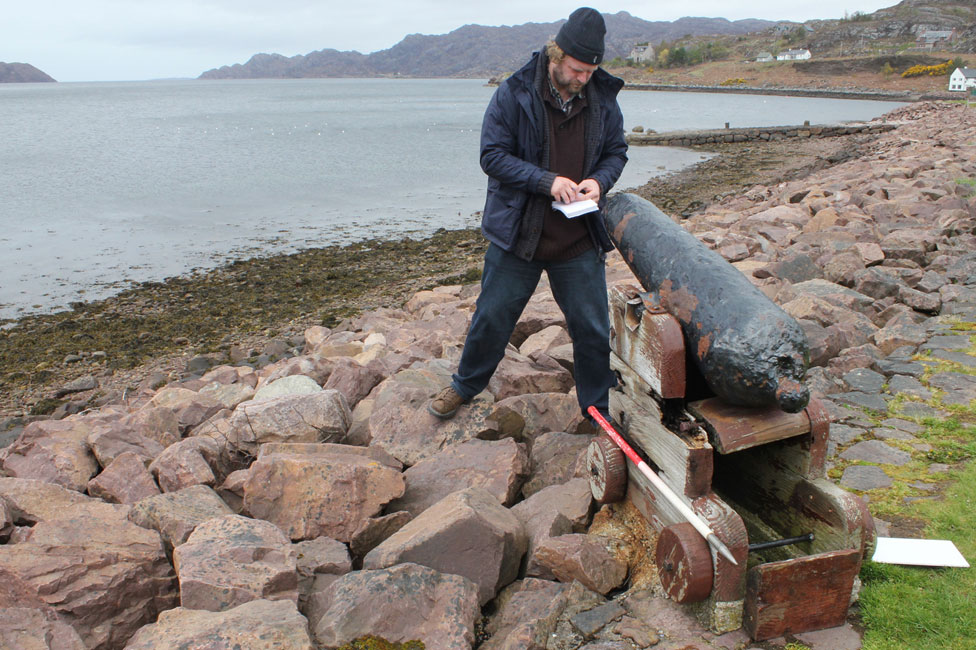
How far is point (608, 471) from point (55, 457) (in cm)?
374

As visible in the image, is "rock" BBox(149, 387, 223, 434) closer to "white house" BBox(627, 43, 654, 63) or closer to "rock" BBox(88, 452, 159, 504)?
"rock" BBox(88, 452, 159, 504)

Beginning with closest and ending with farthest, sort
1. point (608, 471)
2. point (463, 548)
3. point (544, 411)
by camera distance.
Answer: point (463, 548)
point (608, 471)
point (544, 411)

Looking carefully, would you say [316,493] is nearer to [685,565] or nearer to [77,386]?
[685,565]

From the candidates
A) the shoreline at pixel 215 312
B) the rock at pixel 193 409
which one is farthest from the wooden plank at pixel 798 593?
the shoreline at pixel 215 312

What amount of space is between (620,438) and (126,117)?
74.3 meters

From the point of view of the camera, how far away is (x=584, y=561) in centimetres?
314

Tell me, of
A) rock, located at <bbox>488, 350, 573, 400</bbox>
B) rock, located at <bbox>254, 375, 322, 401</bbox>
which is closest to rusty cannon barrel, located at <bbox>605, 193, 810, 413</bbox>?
rock, located at <bbox>488, 350, 573, 400</bbox>

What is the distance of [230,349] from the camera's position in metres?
10.2

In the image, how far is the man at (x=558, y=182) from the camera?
3576 millimetres

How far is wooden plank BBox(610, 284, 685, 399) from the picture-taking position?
116 inches

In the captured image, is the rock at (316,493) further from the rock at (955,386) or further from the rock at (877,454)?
the rock at (955,386)

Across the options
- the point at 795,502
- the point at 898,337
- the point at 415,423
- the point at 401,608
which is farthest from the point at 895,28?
the point at 401,608

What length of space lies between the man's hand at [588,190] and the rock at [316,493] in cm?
168

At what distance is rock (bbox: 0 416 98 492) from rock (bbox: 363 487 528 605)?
8.46 feet
